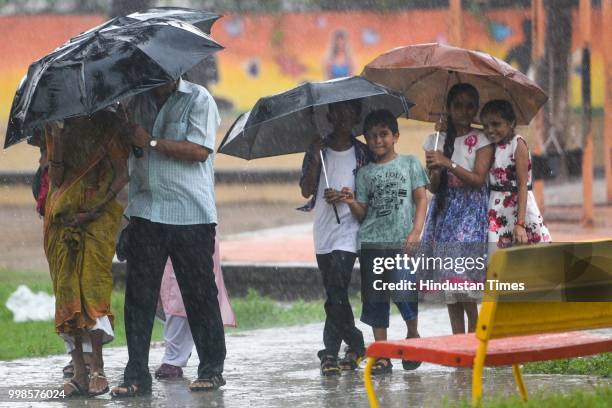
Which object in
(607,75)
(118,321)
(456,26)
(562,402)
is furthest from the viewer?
(607,75)

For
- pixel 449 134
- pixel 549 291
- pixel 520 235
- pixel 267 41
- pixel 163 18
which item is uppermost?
pixel 267 41

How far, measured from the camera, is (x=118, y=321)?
11.6 m

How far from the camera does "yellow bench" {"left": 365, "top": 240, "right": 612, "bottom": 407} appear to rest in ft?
19.4

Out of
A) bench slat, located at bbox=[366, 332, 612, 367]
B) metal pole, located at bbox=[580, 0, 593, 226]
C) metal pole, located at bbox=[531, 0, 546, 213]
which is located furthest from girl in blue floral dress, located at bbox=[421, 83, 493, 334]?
metal pole, located at bbox=[580, 0, 593, 226]

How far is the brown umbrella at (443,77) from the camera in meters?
8.36

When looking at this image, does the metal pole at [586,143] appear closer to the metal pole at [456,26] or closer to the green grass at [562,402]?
the metal pole at [456,26]

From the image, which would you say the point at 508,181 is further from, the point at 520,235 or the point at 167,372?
the point at 167,372

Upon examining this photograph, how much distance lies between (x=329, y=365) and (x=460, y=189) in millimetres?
1272

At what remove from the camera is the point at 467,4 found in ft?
89.9

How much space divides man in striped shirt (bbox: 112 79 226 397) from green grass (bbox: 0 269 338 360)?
81.5 inches

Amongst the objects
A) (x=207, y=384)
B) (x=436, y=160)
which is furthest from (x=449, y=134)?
(x=207, y=384)

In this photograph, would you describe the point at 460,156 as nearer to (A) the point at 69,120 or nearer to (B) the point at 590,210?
(A) the point at 69,120

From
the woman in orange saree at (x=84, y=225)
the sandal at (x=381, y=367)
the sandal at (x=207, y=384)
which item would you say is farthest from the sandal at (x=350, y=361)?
the woman in orange saree at (x=84, y=225)

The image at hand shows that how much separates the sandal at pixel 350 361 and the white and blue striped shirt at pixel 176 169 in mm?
1314
